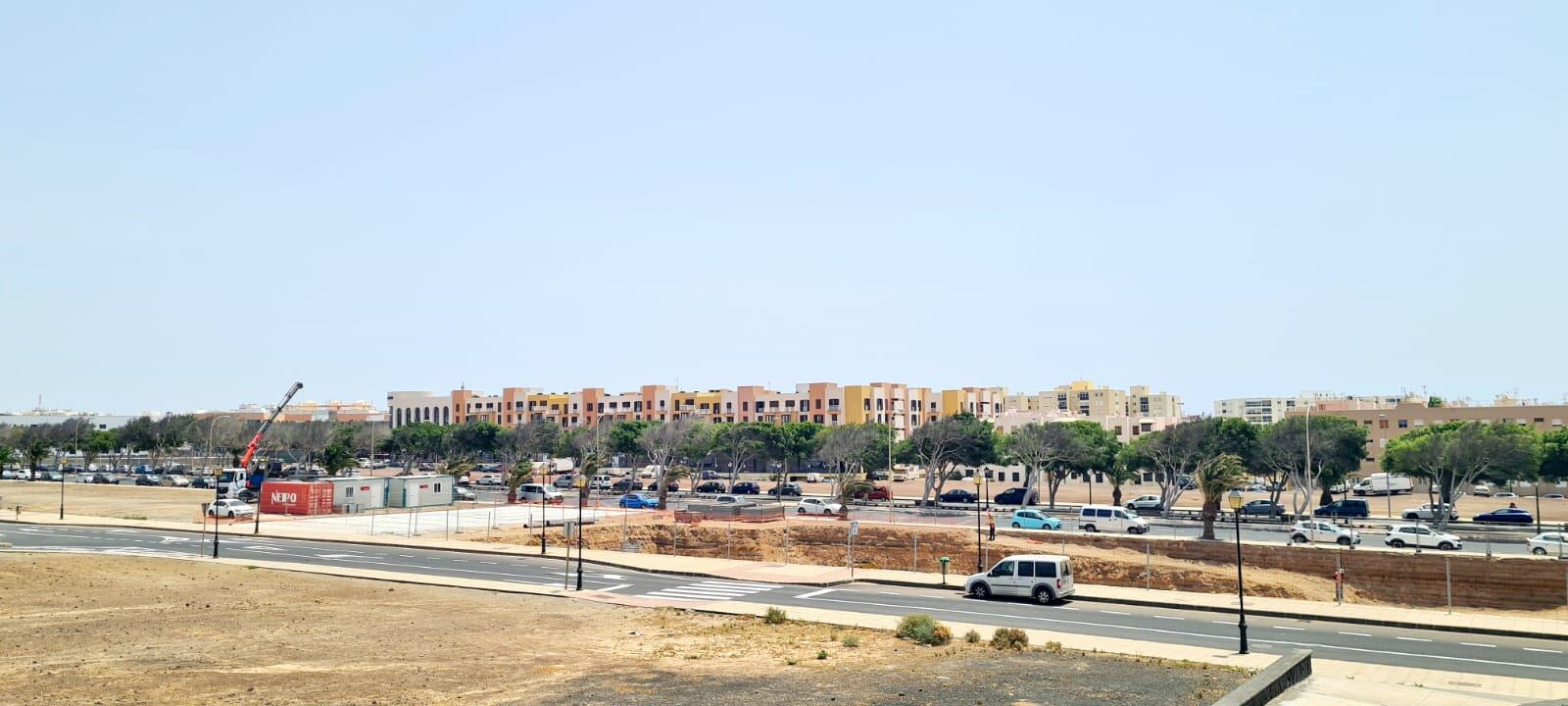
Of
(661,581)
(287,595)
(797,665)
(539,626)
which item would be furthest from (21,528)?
(797,665)

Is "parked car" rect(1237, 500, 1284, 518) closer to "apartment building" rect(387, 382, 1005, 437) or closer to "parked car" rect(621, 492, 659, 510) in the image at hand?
"parked car" rect(621, 492, 659, 510)

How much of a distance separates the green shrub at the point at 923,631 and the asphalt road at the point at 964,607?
432cm

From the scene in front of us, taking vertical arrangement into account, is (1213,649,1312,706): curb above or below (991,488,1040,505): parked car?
above

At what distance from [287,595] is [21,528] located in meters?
38.6

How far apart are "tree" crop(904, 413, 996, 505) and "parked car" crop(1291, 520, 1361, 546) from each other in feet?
124

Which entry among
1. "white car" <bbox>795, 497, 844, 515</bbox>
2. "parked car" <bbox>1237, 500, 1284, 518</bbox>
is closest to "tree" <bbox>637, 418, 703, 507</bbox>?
"white car" <bbox>795, 497, 844, 515</bbox>

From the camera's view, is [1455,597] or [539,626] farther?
[1455,597]

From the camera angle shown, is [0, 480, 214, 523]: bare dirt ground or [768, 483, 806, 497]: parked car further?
[768, 483, 806, 497]: parked car

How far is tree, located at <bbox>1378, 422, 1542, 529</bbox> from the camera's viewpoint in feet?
242

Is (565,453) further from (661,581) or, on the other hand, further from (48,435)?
(661,581)

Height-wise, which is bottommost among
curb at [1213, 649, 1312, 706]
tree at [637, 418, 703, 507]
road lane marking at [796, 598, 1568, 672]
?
road lane marking at [796, 598, 1568, 672]

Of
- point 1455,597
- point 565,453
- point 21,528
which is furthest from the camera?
point 565,453

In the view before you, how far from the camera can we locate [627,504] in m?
89.6

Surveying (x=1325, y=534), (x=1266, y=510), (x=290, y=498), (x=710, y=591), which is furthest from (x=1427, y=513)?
(x=290, y=498)
